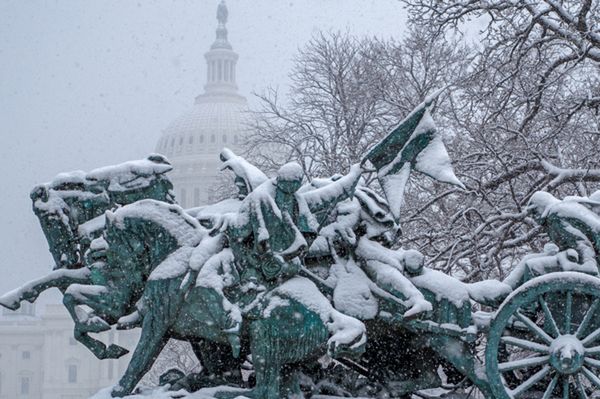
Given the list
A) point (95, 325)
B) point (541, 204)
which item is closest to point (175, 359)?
point (95, 325)

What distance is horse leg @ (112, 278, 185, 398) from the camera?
8.98 meters

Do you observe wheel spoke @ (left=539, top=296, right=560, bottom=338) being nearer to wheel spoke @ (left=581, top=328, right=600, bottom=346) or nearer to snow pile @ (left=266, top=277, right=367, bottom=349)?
wheel spoke @ (left=581, top=328, right=600, bottom=346)

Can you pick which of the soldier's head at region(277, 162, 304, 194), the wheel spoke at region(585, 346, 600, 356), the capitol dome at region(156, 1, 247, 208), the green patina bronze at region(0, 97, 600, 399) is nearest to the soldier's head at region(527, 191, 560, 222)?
the green patina bronze at region(0, 97, 600, 399)

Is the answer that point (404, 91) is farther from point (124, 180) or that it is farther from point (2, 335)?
point (2, 335)

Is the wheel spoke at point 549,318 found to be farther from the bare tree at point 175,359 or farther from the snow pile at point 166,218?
the bare tree at point 175,359

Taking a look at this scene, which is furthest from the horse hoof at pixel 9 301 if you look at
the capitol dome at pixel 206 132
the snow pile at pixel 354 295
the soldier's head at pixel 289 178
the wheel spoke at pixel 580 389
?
the capitol dome at pixel 206 132

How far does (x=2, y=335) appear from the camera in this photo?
93.9 meters

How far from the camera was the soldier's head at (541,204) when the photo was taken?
930 cm

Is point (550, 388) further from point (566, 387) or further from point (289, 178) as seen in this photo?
point (289, 178)

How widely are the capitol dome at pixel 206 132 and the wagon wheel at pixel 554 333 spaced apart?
42364mm

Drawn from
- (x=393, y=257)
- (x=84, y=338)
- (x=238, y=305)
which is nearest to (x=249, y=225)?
(x=238, y=305)

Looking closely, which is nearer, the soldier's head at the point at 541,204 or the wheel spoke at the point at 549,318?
the wheel spoke at the point at 549,318

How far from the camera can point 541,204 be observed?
30.8 feet

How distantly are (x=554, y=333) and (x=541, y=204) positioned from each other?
48.2 inches
